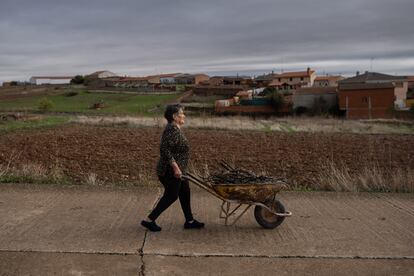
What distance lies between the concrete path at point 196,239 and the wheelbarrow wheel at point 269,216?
0.32ft

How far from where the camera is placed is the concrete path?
5.09m

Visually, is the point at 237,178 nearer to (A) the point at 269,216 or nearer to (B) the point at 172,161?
(A) the point at 269,216

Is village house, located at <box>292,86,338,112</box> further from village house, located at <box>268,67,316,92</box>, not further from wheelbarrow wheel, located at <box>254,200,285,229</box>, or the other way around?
wheelbarrow wheel, located at <box>254,200,285,229</box>

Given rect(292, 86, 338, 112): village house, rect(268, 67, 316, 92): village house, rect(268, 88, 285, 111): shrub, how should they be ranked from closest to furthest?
rect(292, 86, 338, 112): village house < rect(268, 88, 285, 111): shrub < rect(268, 67, 316, 92): village house

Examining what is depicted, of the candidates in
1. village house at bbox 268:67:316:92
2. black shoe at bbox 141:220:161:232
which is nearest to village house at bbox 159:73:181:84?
village house at bbox 268:67:316:92

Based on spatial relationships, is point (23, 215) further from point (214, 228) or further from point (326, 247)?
point (326, 247)

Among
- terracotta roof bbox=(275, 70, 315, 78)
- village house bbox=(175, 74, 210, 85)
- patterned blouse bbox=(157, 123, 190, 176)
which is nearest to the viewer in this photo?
patterned blouse bbox=(157, 123, 190, 176)

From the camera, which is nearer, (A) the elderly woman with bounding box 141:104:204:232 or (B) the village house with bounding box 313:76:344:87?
(A) the elderly woman with bounding box 141:104:204:232

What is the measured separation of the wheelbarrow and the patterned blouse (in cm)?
21

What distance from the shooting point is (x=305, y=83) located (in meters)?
106

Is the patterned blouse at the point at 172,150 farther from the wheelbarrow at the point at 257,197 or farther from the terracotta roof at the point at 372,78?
the terracotta roof at the point at 372,78

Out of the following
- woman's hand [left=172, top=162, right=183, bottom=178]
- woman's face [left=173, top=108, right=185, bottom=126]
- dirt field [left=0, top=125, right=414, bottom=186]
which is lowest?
dirt field [left=0, top=125, right=414, bottom=186]

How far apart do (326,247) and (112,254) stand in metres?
2.38

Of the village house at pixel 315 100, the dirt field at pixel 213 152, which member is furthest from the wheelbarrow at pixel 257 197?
the village house at pixel 315 100
